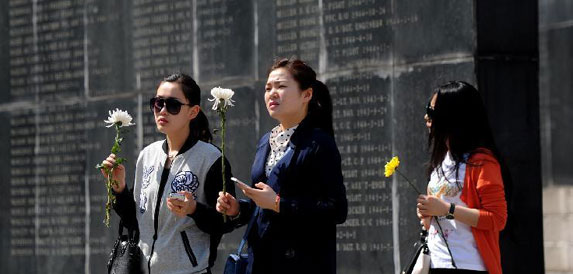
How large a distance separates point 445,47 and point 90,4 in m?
4.04

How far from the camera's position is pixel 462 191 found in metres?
5.01

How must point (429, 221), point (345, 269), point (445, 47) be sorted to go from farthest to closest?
point (345, 269), point (445, 47), point (429, 221)

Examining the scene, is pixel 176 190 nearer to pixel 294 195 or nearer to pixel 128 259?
pixel 128 259

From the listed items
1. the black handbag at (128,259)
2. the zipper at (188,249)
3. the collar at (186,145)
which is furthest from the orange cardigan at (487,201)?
the black handbag at (128,259)

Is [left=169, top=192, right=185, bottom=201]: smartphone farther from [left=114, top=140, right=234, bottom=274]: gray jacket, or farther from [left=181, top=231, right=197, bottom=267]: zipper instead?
[left=181, top=231, right=197, bottom=267]: zipper

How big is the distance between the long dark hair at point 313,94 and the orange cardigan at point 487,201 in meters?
0.68

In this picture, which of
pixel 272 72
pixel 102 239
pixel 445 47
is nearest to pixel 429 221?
pixel 272 72

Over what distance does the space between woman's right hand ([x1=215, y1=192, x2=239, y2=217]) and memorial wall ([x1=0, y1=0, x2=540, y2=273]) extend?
2694 millimetres

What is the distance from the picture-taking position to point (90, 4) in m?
10.5

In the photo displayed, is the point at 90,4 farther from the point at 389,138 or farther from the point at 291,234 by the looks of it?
the point at 291,234

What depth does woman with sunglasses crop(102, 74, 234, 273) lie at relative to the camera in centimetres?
563

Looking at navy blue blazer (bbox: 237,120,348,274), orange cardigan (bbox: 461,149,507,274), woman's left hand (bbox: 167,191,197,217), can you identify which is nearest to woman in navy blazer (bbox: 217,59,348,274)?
navy blue blazer (bbox: 237,120,348,274)

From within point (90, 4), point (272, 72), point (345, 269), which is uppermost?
point (90, 4)

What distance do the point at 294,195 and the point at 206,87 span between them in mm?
4337
